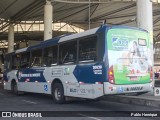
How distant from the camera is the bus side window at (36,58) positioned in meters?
19.3

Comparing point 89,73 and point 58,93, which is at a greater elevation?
point 89,73

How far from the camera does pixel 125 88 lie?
46.5ft

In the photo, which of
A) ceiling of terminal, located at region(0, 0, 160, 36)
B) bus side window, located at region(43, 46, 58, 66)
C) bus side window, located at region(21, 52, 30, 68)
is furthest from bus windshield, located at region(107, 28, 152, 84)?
ceiling of terminal, located at region(0, 0, 160, 36)

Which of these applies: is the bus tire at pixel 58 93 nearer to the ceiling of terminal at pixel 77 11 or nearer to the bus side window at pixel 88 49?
the bus side window at pixel 88 49

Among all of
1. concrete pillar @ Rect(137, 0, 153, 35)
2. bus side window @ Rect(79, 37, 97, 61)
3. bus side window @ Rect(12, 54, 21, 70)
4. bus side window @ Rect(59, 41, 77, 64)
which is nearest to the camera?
bus side window @ Rect(79, 37, 97, 61)

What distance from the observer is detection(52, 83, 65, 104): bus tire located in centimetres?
1694

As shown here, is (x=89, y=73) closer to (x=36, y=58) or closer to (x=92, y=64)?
(x=92, y=64)

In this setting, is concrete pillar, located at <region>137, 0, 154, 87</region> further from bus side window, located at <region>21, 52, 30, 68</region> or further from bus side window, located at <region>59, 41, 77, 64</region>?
bus side window, located at <region>21, 52, 30, 68</region>

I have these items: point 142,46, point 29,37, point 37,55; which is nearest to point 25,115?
point 142,46

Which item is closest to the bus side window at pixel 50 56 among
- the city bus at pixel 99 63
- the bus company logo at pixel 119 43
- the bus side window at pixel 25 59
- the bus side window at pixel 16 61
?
the city bus at pixel 99 63

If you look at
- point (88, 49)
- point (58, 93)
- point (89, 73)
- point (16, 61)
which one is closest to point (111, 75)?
point (89, 73)

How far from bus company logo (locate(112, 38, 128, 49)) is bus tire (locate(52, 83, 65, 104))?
399 centimetres

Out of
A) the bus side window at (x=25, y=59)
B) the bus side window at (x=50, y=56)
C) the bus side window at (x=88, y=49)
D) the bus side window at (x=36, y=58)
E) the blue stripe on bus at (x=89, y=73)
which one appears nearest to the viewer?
the blue stripe on bus at (x=89, y=73)

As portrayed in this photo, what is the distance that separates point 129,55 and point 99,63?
4.25 ft
